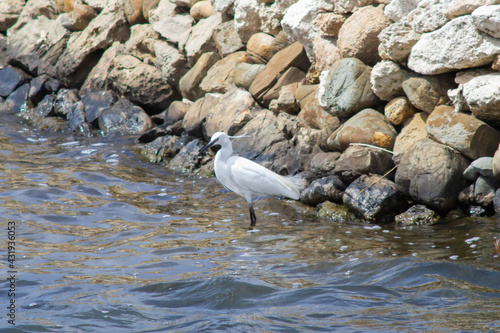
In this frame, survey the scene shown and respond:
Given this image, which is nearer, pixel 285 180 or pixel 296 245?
pixel 296 245

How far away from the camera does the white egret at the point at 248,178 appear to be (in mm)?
7629

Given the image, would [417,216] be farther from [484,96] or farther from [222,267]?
[222,267]

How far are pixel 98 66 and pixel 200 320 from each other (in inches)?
472

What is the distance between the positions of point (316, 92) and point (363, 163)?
2.09m

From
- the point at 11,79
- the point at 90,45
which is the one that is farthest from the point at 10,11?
the point at 90,45

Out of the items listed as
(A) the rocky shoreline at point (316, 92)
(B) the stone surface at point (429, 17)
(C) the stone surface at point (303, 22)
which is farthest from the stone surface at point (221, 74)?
(B) the stone surface at point (429, 17)

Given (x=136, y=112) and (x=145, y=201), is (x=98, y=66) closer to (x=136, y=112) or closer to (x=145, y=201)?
(x=136, y=112)

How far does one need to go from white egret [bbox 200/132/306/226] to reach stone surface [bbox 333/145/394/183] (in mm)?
787

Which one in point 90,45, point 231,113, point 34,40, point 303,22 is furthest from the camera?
point 34,40

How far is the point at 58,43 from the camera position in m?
16.2

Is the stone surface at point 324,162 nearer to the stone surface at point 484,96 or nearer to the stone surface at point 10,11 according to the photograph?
the stone surface at point 484,96

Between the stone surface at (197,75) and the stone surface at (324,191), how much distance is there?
4.91 meters

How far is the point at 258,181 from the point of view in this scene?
764 centimetres

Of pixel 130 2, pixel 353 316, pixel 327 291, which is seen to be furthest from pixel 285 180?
pixel 130 2
